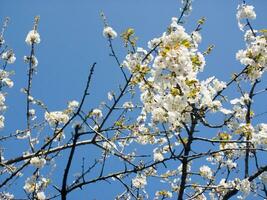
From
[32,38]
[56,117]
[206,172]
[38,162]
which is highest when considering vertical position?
[32,38]

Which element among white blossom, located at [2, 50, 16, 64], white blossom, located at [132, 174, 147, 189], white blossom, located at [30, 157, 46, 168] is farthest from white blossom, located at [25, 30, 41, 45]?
white blossom, located at [132, 174, 147, 189]

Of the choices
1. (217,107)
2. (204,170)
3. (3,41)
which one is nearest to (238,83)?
(217,107)

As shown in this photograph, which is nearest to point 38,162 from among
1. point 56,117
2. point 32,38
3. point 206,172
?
point 56,117

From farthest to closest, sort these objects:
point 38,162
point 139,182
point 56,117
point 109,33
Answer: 1. point 139,182
2. point 109,33
3. point 56,117
4. point 38,162

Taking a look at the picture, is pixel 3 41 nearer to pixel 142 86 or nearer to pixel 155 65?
pixel 142 86

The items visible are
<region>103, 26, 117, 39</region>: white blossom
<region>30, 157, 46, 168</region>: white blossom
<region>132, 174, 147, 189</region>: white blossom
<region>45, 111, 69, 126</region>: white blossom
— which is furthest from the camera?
<region>132, 174, 147, 189</region>: white blossom

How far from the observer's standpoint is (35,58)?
687cm

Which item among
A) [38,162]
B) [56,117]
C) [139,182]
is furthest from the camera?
[139,182]

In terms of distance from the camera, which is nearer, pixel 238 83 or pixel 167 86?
pixel 167 86

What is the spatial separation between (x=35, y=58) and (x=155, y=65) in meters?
3.48

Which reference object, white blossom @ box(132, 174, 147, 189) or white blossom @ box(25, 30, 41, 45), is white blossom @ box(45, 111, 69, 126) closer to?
white blossom @ box(25, 30, 41, 45)

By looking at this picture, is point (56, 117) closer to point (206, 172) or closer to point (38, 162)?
point (38, 162)

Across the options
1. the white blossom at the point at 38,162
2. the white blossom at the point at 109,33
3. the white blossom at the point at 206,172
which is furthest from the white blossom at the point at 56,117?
the white blossom at the point at 206,172

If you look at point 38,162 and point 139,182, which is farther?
point 139,182
